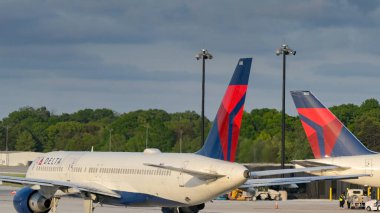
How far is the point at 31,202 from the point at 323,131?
22554 mm

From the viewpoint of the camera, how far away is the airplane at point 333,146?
62.9 meters

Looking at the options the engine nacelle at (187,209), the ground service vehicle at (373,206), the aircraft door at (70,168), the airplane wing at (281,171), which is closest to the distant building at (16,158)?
the ground service vehicle at (373,206)

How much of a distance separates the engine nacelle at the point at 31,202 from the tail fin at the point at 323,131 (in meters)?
21.0

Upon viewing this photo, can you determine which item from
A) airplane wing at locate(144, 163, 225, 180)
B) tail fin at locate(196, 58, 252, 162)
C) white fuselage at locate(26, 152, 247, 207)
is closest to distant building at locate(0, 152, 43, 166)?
white fuselage at locate(26, 152, 247, 207)

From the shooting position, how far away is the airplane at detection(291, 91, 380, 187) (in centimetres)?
6294

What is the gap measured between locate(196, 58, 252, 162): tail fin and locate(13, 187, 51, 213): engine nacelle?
1102 centimetres

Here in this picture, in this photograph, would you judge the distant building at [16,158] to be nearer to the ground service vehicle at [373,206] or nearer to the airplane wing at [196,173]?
the ground service vehicle at [373,206]

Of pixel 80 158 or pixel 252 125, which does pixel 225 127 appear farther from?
pixel 252 125

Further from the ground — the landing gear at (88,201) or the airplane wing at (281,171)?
the airplane wing at (281,171)

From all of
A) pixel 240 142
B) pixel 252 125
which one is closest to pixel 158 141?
pixel 252 125

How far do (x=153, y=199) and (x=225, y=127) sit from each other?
21.2 feet

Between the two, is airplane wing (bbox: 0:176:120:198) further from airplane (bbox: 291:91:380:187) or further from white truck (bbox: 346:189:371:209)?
white truck (bbox: 346:189:371:209)

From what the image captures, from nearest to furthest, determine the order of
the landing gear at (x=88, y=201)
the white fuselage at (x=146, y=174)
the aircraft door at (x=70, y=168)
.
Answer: the white fuselage at (x=146, y=174) → the landing gear at (x=88, y=201) → the aircraft door at (x=70, y=168)

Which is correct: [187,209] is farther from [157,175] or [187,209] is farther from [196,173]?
[196,173]
